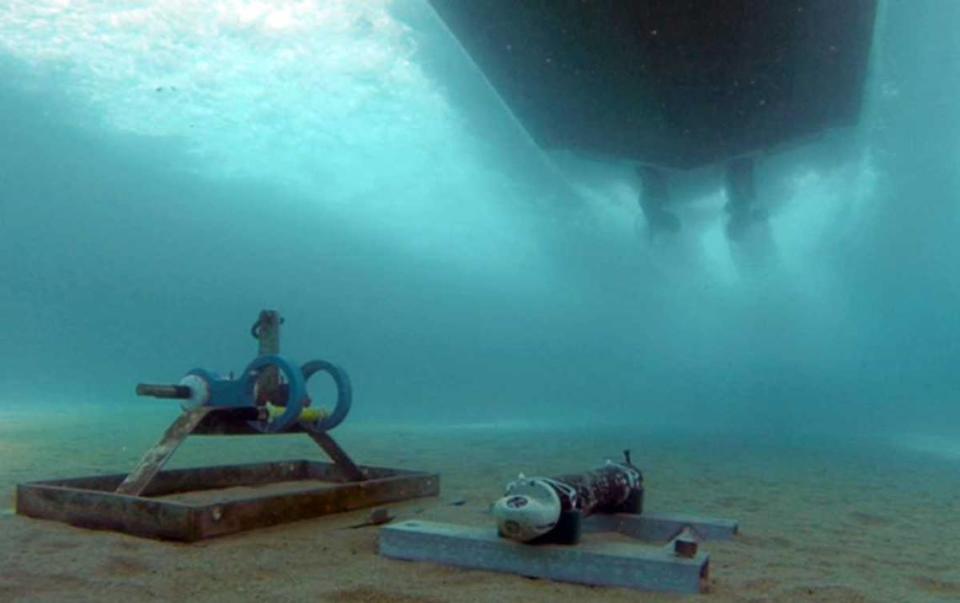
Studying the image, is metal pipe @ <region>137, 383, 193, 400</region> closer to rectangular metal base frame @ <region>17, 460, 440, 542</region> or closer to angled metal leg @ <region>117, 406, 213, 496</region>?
angled metal leg @ <region>117, 406, 213, 496</region>

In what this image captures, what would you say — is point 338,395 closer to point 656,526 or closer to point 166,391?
point 166,391

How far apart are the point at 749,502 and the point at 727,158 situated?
335 inches

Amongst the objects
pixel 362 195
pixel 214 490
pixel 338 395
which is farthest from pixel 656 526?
pixel 362 195

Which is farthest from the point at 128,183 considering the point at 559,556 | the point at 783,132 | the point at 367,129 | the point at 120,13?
the point at 559,556

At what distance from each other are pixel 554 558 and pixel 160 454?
9.01 feet

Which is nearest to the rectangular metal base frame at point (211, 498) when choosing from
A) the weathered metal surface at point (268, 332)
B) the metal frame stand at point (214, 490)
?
the metal frame stand at point (214, 490)

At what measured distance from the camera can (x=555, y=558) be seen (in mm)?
3525

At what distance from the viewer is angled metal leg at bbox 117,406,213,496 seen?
465 centimetres

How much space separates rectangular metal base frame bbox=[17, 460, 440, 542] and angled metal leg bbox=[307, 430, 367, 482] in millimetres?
109

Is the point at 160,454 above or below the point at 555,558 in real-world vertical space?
above

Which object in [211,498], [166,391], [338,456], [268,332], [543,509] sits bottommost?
[211,498]

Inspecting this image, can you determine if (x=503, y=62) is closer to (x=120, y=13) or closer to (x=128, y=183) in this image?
(x=120, y=13)

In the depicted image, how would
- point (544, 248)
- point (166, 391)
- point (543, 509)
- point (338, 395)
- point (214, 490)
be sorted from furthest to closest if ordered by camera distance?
point (544, 248) → point (214, 490) → point (338, 395) → point (166, 391) → point (543, 509)

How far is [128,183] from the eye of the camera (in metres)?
77.1
